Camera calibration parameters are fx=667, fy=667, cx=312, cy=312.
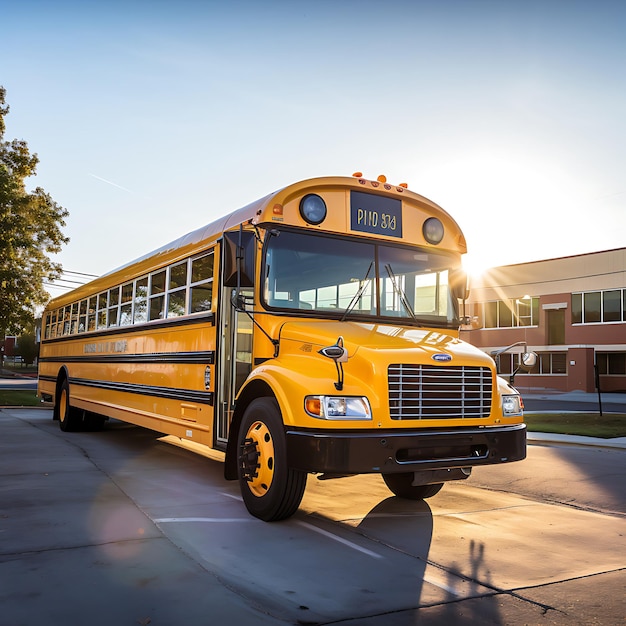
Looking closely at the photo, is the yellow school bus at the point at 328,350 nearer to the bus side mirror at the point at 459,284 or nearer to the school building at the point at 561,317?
the bus side mirror at the point at 459,284

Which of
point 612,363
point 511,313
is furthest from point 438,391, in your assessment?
point 511,313

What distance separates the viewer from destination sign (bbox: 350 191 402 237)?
613cm

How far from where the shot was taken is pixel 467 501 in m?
6.66

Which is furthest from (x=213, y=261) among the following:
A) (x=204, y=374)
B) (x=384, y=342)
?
(x=384, y=342)

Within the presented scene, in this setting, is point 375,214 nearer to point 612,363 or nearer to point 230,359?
point 230,359

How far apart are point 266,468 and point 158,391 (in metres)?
3.07

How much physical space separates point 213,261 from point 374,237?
1.65m

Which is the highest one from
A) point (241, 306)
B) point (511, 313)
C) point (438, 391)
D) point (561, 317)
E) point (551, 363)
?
point (511, 313)

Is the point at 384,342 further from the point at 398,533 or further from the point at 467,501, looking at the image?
the point at 467,501

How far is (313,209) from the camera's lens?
5.96m

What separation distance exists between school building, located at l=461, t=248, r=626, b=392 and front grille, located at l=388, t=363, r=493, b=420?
3145 centimetres

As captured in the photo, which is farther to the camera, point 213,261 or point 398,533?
point 213,261

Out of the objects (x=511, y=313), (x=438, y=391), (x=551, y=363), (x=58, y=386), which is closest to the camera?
(x=438, y=391)

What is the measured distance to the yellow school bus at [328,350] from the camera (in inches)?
191
